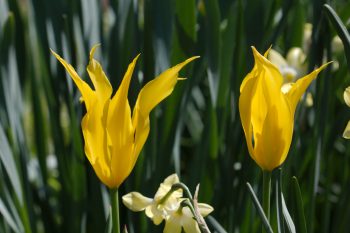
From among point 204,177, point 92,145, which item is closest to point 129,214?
point 204,177

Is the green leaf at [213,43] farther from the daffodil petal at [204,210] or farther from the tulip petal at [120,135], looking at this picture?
the tulip petal at [120,135]

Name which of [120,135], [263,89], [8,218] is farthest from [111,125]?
[8,218]

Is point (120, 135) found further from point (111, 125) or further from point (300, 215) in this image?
point (300, 215)

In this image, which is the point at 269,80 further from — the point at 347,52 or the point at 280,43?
the point at 280,43

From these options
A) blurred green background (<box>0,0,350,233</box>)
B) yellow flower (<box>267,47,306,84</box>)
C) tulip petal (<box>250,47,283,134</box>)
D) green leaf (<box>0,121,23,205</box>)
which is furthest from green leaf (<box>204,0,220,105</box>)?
tulip petal (<box>250,47,283,134</box>)

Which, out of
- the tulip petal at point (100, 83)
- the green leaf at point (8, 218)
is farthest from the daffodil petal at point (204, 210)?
the green leaf at point (8, 218)

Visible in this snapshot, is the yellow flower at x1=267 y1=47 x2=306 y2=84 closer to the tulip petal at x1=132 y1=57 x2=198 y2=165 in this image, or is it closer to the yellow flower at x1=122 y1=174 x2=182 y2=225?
the yellow flower at x1=122 y1=174 x2=182 y2=225
